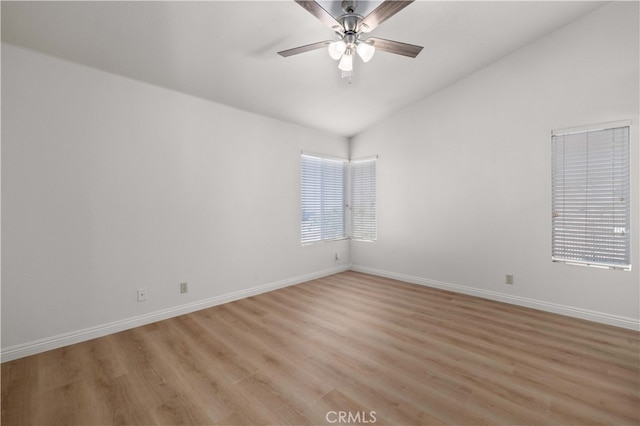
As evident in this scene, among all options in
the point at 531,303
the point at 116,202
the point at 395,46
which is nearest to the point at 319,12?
the point at 395,46

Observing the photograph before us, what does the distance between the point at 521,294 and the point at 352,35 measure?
3.51 meters

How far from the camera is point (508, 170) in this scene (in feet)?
11.7

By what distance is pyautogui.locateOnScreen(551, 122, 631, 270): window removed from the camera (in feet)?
9.50

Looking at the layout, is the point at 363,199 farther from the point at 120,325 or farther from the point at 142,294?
the point at 120,325

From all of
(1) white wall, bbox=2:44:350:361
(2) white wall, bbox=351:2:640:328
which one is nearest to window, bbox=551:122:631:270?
(2) white wall, bbox=351:2:640:328

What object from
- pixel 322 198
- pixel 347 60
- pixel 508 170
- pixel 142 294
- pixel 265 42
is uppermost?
pixel 265 42

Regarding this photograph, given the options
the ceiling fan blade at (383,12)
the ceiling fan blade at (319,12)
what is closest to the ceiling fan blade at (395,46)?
the ceiling fan blade at (383,12)

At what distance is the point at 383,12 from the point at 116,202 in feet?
9.59

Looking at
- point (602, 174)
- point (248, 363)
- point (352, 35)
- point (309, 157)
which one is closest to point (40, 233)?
point (248, 363)

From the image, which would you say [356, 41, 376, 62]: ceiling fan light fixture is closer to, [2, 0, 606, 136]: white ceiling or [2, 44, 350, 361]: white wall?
[2, 0, 606, 136]: white ceiling

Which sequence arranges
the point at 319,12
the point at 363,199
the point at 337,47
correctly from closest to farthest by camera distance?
the point at 319,12
the point at 337,47
the point at 363,199

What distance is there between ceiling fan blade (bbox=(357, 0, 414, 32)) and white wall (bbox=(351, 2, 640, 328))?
1426 mm

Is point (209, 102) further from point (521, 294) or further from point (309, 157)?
point (521, 294)

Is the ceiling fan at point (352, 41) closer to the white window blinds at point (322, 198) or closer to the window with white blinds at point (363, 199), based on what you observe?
the white window blinds at point (322, 198)
